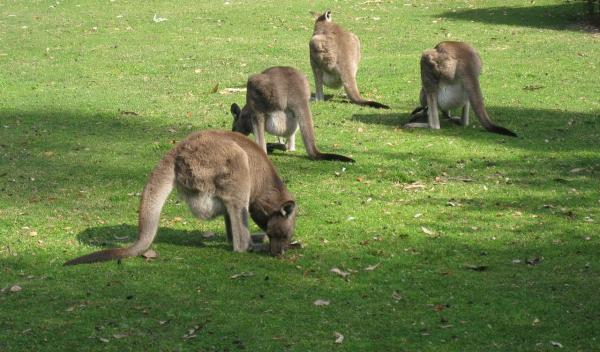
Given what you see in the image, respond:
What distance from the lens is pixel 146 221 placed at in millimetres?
7520

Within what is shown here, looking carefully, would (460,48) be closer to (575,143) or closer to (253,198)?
(575,143)

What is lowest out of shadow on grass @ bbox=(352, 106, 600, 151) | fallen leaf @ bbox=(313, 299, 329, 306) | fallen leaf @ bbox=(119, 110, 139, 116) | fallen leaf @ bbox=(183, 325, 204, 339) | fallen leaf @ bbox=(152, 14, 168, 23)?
shadow on grass @ bbox=(352, 106, 600, 151)

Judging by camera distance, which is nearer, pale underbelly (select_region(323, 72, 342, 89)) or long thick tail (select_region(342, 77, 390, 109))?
long thick tail (select_region(342, 77, 390, 109))

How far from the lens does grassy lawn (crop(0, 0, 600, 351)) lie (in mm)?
6578

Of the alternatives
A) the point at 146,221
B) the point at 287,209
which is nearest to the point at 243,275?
the point at 287,209

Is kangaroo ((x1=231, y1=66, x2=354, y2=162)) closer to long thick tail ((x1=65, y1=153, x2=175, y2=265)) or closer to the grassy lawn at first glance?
the grassy lawn

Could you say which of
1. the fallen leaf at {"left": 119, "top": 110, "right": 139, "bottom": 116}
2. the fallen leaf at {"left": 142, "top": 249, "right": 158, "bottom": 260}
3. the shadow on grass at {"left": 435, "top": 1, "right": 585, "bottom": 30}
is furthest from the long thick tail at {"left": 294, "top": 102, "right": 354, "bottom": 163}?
the shadow on grass at {"left": 435, "top": 1, "right": 585, "bottom": 30}

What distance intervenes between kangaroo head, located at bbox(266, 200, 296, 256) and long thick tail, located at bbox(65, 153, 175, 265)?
94 centimetres

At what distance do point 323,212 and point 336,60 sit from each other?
208 inches

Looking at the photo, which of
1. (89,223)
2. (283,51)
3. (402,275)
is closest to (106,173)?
(89,223)

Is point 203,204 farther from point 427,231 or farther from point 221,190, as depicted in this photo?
point 427,231

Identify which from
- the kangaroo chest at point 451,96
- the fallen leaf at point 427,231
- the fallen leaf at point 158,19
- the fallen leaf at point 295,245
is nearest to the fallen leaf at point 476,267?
Answer: the fallen leaf at point 427,231

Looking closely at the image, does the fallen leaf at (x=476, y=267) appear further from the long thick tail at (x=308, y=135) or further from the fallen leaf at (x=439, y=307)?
the long thick tail at (x=308, y=135)

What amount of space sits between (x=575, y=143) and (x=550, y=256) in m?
4.47
